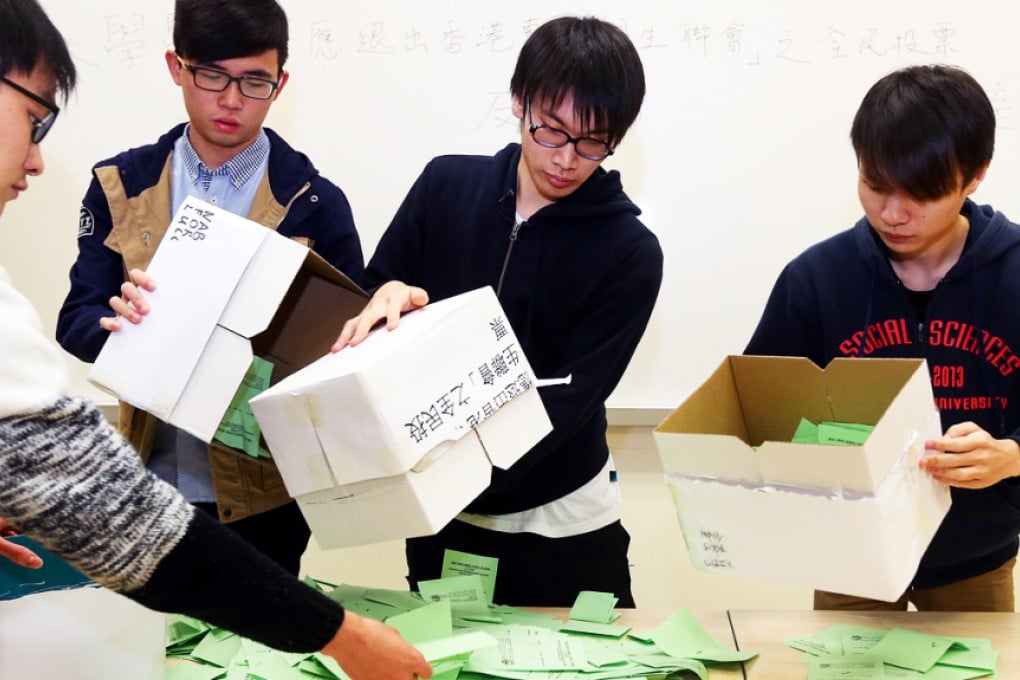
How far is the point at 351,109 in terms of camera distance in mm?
2070

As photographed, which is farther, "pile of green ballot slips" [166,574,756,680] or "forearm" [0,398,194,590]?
"pile of green ballot slips" [166,574,756,680]

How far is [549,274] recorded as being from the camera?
146cm

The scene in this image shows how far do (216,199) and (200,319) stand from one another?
1.33 ft

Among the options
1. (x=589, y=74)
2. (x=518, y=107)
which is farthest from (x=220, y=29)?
(x=589, y=74)

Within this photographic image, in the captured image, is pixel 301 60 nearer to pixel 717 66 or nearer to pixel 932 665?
pixel 717 66

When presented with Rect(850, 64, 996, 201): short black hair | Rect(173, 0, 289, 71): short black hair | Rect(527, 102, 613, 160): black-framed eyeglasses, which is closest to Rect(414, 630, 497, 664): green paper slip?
Rect(527, 102, 613, 160): black-framed eyeglasses

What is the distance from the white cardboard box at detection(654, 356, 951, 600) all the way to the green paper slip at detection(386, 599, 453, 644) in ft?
1.15

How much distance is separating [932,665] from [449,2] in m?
1.53

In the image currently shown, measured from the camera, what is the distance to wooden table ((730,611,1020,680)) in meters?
1.23

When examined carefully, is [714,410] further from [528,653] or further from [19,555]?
[19,555]

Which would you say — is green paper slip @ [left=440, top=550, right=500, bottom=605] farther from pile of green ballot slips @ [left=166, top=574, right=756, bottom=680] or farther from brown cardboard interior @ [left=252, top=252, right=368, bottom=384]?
brown cardboard interior @ [left=252, top=252, right=368, bottom=384]

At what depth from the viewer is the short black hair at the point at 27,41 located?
34.1 inches

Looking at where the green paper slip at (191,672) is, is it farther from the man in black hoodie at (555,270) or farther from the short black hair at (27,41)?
the short black hair at (27,41)

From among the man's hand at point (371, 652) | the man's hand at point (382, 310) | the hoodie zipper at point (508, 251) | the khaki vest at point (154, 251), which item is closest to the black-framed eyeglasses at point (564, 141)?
the hoodie zipper at point (508, 251)
